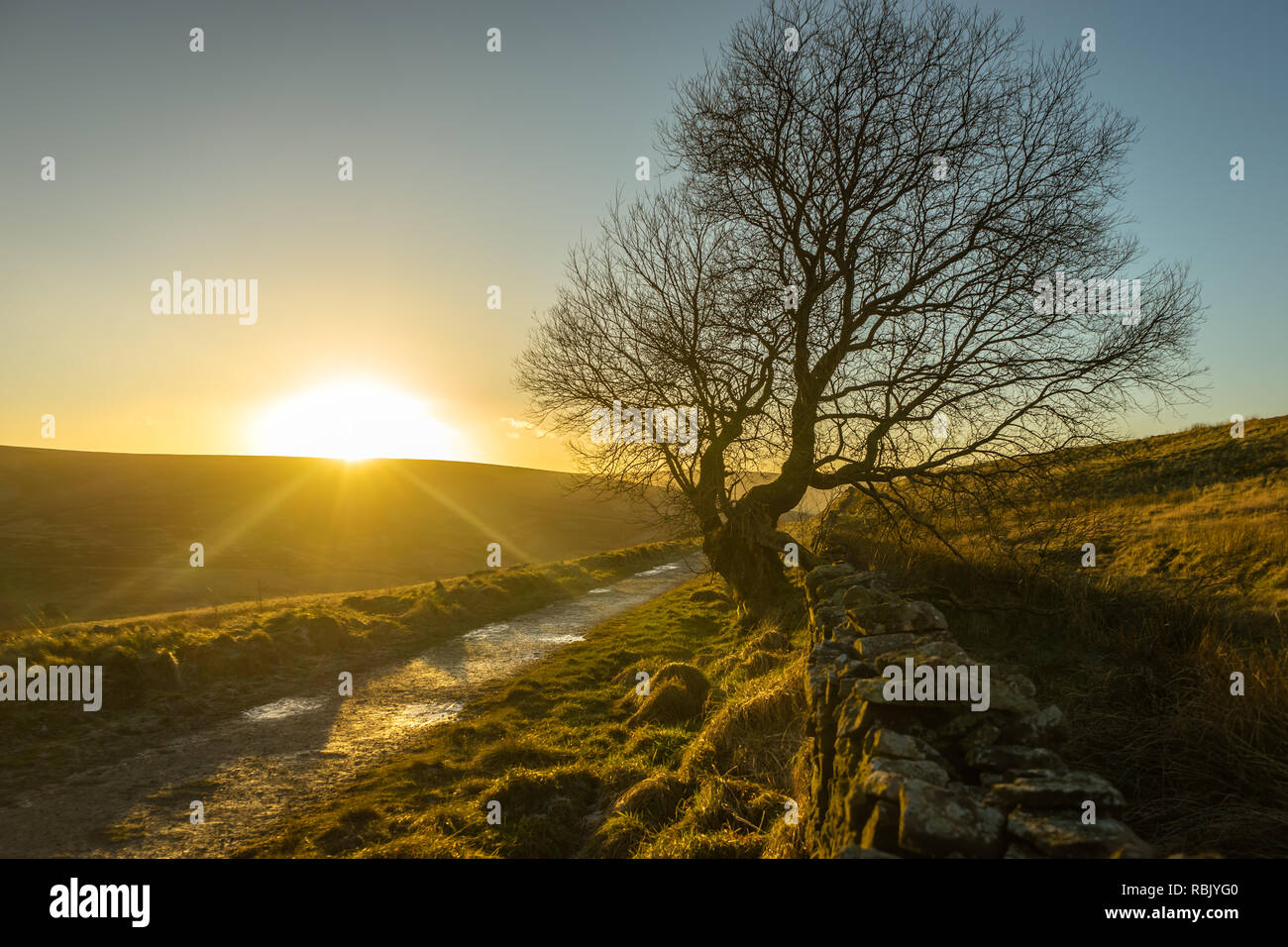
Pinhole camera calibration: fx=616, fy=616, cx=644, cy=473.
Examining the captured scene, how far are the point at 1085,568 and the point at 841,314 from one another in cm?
629

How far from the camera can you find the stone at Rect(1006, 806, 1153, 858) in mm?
2943

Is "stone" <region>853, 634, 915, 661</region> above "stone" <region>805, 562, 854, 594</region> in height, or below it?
below

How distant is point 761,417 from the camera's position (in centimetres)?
1405

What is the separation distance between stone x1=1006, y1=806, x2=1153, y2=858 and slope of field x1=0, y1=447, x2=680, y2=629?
502 inches

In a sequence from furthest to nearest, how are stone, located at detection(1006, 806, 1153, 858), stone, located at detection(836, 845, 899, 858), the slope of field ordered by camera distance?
the slope of field → stone, located at detection(836, 845, 899, 858) → stone, located at detection(1006, 806, 1153, 858)

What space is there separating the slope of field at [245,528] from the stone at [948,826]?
1238cm

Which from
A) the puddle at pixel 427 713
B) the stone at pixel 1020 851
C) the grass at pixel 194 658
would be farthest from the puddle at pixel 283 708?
the stone at pixel 1020 851

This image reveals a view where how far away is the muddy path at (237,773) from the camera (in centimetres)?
625

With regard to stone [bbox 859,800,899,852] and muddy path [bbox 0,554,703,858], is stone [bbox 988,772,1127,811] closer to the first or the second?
stone [bbox 859,800,899,852]

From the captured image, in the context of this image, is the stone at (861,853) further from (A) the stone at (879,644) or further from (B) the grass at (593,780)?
(A) the stone at (879,644)

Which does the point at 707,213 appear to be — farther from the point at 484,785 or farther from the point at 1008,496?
the point at 484,785

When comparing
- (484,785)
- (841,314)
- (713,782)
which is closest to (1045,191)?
(841,314)

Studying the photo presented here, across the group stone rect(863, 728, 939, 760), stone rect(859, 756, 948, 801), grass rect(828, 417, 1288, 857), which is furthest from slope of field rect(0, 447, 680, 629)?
stone rect(859, 756, 948, 801)
